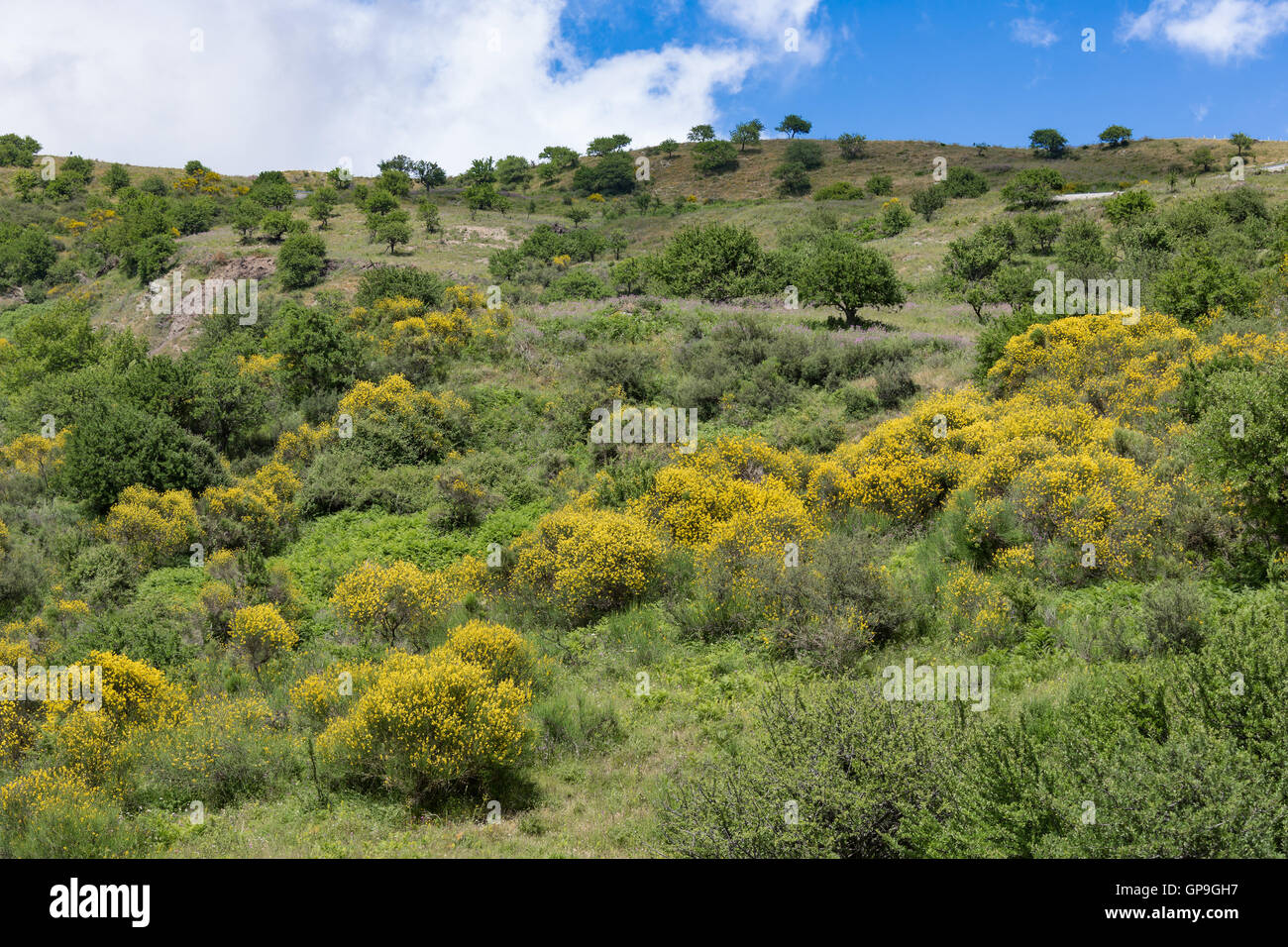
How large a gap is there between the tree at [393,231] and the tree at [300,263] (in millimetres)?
6307

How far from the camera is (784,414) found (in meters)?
21.4

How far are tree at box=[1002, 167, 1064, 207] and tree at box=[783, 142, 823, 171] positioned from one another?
41.0 meters

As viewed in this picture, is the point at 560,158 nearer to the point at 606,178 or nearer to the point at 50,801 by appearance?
the point at 606,178

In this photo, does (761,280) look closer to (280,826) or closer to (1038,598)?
(1038,598)

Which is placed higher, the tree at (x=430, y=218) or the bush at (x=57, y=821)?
the tree at (x=430, y=218)

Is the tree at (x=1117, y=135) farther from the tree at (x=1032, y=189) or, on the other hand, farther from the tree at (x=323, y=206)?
the tree at (x=323, y=206)

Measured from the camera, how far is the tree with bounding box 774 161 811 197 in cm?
8081

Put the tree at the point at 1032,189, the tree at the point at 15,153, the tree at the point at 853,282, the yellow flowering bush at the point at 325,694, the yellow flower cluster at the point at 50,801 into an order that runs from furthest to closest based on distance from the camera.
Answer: the tree at the point at 15,153 < the tree at the point at 1032,189 < the tree at the point at 853,282 < the yellow flowering bush at the point at 325,694 < the yellow flower cluster at the point at 50,801

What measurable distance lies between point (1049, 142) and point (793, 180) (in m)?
29.5

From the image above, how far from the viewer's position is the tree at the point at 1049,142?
81875 millimetres

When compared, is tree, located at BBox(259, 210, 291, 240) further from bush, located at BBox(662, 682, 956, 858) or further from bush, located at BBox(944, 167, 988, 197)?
bush, located at BBox(662, 682, 956, 858)

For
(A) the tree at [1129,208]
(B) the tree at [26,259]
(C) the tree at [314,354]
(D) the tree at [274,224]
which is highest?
(D) the tree at [274,224]

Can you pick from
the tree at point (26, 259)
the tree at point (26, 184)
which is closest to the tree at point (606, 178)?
the tree at point (26, 259)

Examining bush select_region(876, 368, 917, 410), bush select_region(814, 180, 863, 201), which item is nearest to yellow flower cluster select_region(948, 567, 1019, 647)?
bush select_region(876, 368, 917, 410)
